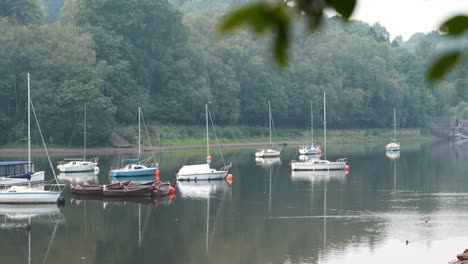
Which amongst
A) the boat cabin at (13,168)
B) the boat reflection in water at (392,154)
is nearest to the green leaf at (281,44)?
the boat cabin at (13,168)

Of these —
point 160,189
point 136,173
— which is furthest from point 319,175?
point 160,189

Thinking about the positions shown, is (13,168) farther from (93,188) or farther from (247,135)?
(247,135)

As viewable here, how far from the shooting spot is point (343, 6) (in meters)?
2.62

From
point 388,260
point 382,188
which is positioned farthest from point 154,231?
point 382,188

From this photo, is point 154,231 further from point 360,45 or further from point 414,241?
point 360,45

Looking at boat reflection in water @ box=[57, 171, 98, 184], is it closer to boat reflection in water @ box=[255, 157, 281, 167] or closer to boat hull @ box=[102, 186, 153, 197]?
boat hull @ box=[102, 186, 153, 197]

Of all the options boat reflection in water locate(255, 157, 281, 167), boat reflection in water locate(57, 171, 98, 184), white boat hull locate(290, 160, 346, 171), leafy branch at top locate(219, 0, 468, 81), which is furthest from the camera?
boat reflection in water locate(255, 157, 281, 167)

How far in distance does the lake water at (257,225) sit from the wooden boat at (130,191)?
0.80 meters

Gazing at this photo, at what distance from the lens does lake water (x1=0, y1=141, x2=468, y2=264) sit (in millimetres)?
31859

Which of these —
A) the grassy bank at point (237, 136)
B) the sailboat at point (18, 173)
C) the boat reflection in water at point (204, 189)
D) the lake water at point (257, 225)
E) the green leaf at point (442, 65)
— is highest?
the green leaf at point (442, 65)

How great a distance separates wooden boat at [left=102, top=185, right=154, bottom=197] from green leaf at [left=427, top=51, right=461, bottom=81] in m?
47.1

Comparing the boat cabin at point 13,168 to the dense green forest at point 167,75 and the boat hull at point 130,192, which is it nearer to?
the boat hull at point 130,192

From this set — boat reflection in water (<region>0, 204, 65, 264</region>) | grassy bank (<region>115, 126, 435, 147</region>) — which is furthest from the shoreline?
boat reflection in water (<region>0, 204, 65, 264</region>)

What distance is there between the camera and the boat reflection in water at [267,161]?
3233 inches
